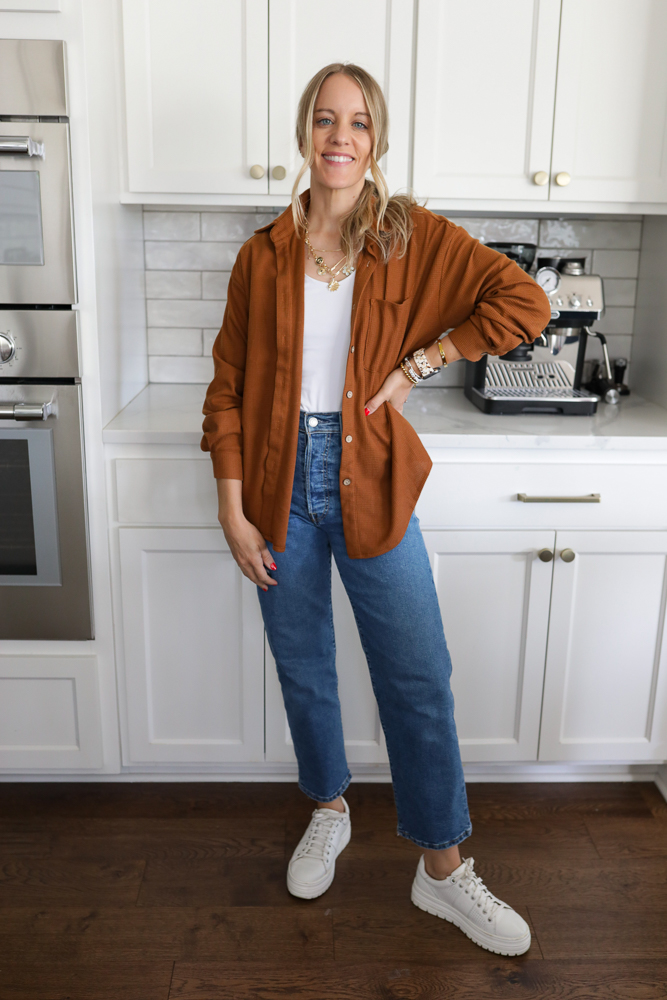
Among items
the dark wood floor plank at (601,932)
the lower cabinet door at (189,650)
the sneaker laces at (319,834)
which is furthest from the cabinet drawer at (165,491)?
the dark wood floor plank at (601,932)

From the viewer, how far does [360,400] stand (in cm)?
142

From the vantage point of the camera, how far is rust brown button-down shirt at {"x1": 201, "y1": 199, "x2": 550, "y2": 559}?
1411 mm

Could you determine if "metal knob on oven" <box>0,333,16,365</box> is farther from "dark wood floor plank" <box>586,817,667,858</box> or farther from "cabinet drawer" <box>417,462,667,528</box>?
"dark wood floor plank" <box>586,817,667,858</box>

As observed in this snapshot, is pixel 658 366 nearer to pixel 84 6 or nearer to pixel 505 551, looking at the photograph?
pixel 505 551

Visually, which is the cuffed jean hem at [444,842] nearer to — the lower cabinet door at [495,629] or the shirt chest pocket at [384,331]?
the lower cabinet door at [495,629]

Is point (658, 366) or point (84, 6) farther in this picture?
point (658, 366)

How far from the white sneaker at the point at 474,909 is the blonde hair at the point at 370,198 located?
1213 mm

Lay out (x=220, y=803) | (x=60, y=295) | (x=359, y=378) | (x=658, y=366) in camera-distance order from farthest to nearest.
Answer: (x=658, y=366) < (x=220, y=803) < (x=60, y=295) < (x=359, y=378)

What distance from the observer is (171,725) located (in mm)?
2008

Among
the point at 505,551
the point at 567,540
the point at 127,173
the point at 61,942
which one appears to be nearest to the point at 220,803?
the point at 61,942

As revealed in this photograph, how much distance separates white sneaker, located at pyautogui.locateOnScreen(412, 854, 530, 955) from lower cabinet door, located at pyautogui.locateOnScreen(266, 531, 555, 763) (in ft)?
1.31

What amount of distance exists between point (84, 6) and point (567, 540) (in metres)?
1.52

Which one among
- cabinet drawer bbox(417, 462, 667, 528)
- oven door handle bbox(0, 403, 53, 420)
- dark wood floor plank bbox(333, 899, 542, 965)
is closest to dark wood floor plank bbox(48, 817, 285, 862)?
dark wood floor plank bbox(333, 899, 542, 965)

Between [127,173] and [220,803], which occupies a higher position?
[127,173]
